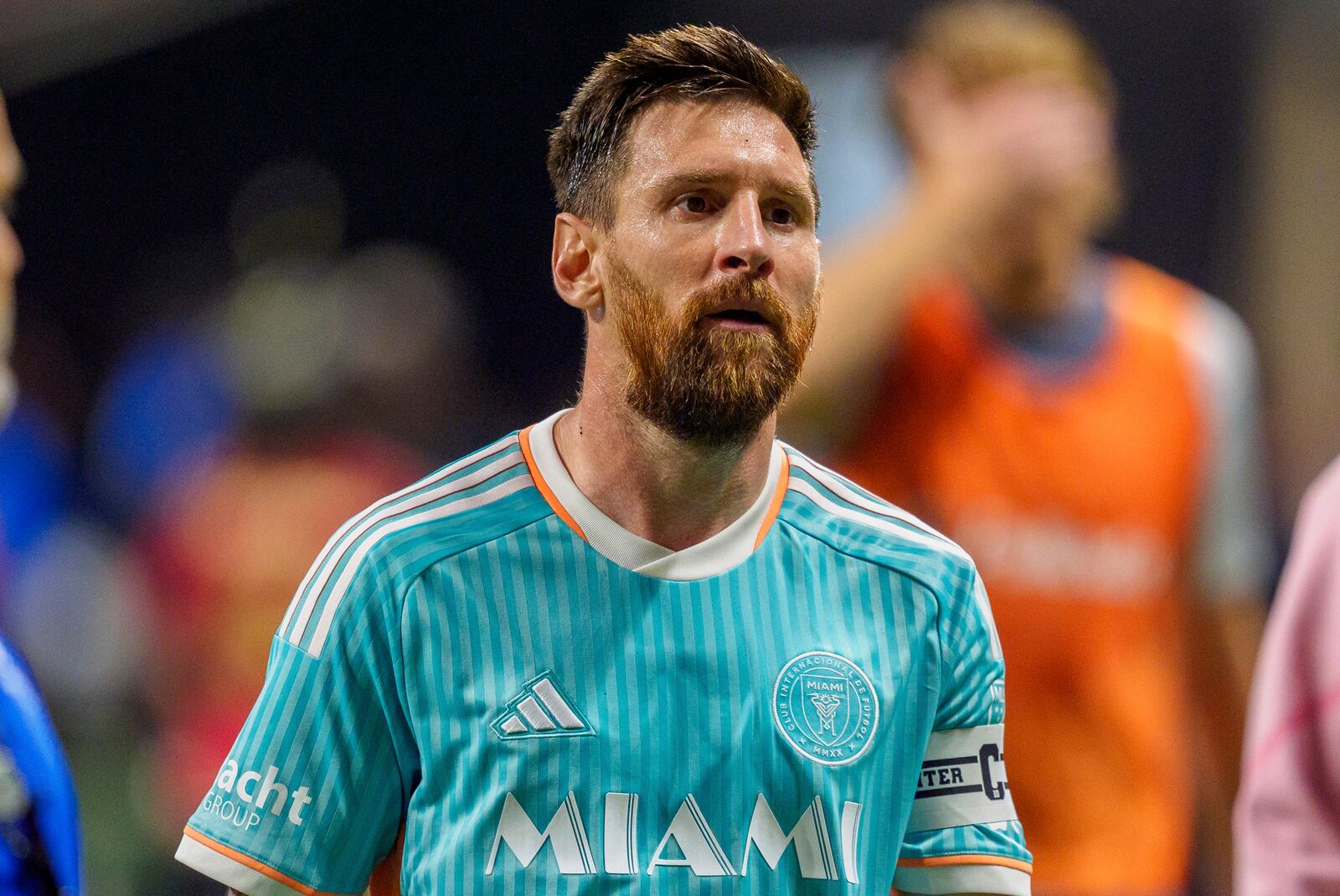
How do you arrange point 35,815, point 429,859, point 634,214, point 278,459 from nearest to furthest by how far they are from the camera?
point 429,859 → point 634,214 → point 35,815 → point 278,459

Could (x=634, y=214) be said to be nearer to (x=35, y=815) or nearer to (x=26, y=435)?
(x=35, y=815)

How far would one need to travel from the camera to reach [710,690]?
60.9 inches

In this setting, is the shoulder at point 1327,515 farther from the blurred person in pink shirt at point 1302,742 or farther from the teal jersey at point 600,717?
the teal jersey at point 600,717

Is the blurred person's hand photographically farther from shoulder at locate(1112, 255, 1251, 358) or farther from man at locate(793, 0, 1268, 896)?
shoulder at locate(1112, 255, 1251, 358)

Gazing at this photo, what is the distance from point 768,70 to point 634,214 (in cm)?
22

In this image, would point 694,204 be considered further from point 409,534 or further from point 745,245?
point 409,534

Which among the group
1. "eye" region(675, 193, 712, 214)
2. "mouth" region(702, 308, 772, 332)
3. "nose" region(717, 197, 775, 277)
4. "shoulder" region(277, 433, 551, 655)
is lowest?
"shoulder" region(277, 433, 551, 655)

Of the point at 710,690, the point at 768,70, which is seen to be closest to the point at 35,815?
the point at 710,690

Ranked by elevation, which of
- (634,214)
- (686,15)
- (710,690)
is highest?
(686,15)

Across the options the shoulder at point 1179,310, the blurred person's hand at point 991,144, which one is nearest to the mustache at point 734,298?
the blurred person's hand at point 991,144

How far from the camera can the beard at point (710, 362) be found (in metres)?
1.52

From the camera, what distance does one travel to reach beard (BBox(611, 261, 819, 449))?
5.00 ft

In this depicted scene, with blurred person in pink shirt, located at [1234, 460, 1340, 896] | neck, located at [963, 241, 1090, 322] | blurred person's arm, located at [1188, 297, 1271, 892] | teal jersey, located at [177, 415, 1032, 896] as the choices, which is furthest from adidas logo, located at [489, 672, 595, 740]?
blurred person's arm, located at [1188, 297, 1271, 892]

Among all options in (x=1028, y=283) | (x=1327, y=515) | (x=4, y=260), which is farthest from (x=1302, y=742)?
(x=4, y=260)
